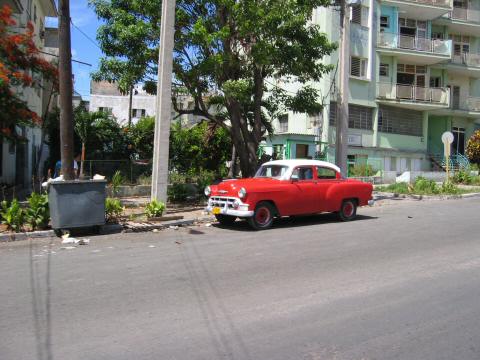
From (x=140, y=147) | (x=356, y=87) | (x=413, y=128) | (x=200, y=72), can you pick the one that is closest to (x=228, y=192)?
(x=200, y=72)

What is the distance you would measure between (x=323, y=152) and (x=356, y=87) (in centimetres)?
501

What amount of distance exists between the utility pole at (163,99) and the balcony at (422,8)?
70.2 ft

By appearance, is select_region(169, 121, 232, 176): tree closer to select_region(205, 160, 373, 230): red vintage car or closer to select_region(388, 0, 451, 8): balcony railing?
select_region(205, 160, 373, 230): red vintage car

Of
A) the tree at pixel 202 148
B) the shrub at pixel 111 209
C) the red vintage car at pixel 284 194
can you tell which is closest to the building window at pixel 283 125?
the tree at pixel 202 148

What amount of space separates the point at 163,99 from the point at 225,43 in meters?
3.22

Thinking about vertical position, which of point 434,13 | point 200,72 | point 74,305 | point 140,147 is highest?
point 434,13

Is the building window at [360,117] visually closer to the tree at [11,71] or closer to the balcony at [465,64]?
the balcony at [465,64]

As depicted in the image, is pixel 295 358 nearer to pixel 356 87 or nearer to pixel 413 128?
pixel 356 87

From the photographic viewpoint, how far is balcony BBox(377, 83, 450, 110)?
1193 inches

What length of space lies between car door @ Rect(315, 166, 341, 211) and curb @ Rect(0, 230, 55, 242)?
21.0ft

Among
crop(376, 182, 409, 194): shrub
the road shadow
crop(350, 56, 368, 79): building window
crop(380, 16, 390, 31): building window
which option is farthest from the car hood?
crop(380, 16, 390, 31): building window

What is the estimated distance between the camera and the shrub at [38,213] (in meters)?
10.9

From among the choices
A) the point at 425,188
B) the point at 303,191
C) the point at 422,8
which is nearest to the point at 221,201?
the point at 303,191

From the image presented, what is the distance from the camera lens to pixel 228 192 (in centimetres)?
1157
